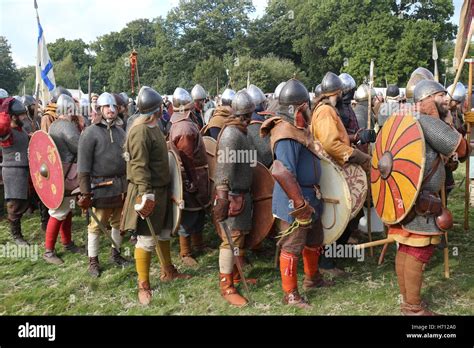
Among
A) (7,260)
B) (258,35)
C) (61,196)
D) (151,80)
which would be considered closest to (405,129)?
(61,196)

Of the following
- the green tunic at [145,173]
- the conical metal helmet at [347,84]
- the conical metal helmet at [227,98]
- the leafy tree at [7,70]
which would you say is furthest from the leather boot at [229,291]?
the leafy tree at [7,70]

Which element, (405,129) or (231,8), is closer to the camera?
(405,129)

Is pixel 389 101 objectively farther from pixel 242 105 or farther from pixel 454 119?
pixel 242 105

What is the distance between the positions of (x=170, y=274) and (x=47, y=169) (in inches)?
70.8

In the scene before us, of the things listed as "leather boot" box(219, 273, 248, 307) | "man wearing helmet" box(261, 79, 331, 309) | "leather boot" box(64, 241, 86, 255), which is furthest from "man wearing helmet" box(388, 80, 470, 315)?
"leather boot" box(64, 241, 86, 255)

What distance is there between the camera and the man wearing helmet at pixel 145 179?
12.7 ft

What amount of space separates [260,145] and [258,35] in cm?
4581

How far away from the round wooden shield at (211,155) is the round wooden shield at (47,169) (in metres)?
1.58

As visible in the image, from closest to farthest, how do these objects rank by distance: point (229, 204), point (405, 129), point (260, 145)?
1. point (405, 129)
2. point (229, 204)
3. point (260, 145)

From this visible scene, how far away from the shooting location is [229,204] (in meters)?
3.89

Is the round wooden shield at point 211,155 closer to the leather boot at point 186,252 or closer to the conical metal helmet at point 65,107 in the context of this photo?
the leather boot at point 186,252

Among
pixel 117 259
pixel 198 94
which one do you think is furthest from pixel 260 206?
pixel 198 94

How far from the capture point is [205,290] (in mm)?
4332
